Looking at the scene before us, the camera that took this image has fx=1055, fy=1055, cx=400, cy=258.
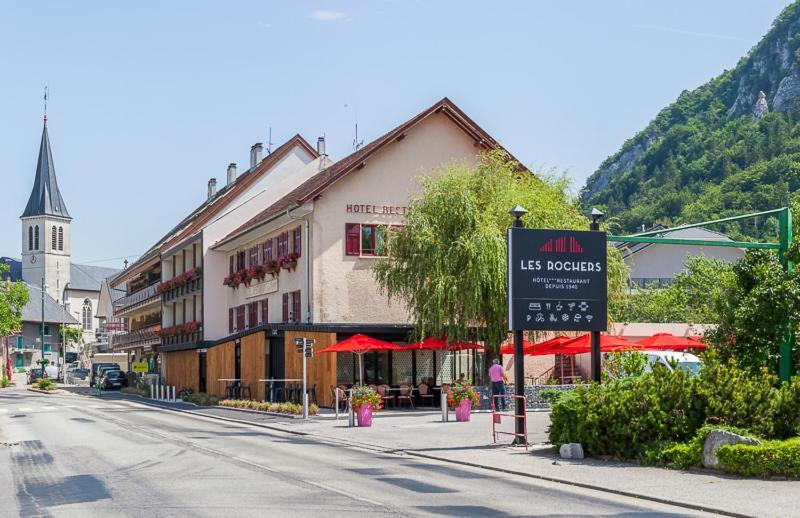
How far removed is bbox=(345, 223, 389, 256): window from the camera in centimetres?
4503

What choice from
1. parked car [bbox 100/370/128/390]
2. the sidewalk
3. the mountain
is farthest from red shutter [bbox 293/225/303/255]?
the mountain

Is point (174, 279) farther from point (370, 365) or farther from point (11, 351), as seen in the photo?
point (11, 351)

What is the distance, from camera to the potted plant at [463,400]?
3180cm

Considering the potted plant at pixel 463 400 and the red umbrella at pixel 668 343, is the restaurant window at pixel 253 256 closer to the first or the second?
the red umbrella at pixel 668 343

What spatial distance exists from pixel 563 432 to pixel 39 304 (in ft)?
371

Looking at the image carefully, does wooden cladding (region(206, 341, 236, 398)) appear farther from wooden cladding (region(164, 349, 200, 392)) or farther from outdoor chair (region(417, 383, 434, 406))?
outdoor chair (region(417, 383, 434, 406))

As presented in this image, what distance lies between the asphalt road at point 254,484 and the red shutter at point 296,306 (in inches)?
716

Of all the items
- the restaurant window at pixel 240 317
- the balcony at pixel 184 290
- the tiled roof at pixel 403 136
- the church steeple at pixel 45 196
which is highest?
the church steeple at pixel 45 196

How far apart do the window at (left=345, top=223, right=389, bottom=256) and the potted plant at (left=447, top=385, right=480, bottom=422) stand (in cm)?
1308

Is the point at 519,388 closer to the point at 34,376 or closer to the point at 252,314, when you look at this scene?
the point at 252,314

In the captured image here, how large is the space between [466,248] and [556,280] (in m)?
14.5

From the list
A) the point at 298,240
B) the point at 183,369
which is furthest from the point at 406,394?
the point at 183,369

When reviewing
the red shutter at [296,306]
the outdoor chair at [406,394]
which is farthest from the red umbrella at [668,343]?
the red shutter at [296,306]

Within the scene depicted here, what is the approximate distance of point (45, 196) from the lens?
160 metres
